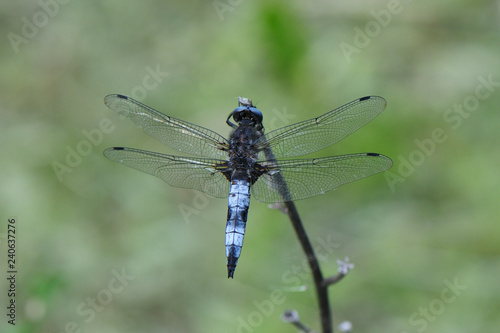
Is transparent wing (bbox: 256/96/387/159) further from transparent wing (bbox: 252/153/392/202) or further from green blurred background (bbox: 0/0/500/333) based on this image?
green blurred background (bbox: 0/0/500/333)

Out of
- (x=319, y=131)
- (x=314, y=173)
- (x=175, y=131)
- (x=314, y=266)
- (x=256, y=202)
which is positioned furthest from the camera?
(x=256, y=202)

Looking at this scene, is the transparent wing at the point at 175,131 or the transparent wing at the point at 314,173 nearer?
the transparent wing at the point at 314,173

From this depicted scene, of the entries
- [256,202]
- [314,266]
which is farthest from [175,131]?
[256,202]

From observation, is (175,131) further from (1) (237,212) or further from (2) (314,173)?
(2) (314,173)

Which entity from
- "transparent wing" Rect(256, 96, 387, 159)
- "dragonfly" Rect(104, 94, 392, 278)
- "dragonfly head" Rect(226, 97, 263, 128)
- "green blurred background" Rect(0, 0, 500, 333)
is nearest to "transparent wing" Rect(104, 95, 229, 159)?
"dragonfly" Rect(104, 94, 392, 278)

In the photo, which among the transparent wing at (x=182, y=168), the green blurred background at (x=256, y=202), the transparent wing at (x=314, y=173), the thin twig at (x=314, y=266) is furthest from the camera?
the green blurred background at (x=256, y=202)

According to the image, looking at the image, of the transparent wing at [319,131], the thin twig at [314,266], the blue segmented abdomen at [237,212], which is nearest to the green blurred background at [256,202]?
the blue segmented abdomen at [237,212]

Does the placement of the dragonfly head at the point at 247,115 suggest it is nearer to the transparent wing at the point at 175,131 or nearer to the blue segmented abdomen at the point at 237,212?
the transparent wing at the point at 175,131
